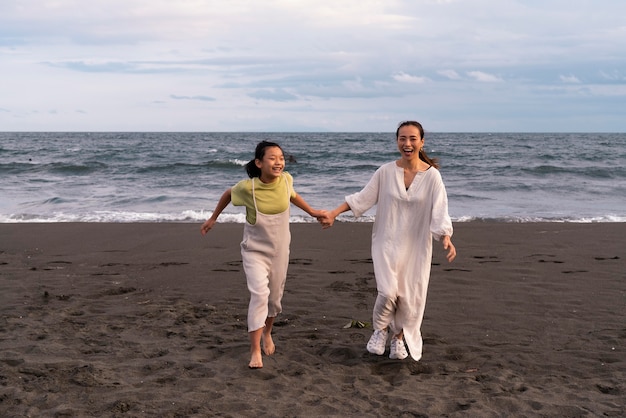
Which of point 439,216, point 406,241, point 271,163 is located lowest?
point 406,241

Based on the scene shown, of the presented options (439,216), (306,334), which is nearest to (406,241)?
(439,216)

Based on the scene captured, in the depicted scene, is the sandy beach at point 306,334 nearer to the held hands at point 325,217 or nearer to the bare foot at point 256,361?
the bare foot at point 256,361

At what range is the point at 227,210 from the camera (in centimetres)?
1364

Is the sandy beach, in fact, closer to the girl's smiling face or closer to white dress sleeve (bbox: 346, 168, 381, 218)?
white dress sleeve (bbox: 346, 168, 381, 218)

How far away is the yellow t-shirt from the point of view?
4.98m

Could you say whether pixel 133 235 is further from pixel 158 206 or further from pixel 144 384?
pixel 144 384

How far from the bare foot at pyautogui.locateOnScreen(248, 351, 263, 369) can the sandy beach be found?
83 mm

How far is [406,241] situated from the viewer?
4.98 meters

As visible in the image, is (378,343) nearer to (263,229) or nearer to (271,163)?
(263,229)

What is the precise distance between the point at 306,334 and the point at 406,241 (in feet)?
4.55

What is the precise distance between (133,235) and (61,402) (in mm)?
6545

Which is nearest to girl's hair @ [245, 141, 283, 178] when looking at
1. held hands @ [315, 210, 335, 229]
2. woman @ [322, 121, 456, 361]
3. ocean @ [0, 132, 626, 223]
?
held hands @ [315, 210, 335, 229]

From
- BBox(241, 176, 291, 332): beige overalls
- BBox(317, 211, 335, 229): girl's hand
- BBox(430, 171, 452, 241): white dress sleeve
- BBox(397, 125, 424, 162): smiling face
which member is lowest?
BBox(241, 176, 291, 332): beige overalls

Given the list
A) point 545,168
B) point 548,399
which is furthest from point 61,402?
point 545,168
